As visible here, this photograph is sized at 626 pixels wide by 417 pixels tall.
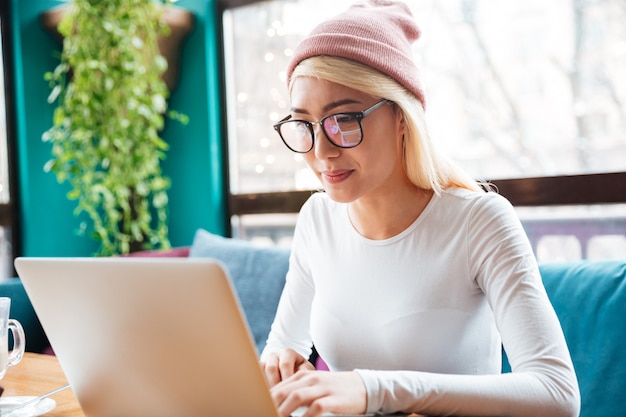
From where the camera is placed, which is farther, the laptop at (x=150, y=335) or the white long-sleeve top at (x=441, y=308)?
the white long-sleeve top at (x=441, y=308)

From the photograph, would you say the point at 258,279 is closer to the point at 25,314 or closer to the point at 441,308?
the point at 25,314

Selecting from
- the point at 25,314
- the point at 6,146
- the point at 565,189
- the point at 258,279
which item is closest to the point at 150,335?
the point at 258,279

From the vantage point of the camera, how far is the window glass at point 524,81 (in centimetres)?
248

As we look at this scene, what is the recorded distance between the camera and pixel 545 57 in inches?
104

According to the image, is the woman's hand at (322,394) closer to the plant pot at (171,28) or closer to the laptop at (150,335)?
the laptop at (150,335)

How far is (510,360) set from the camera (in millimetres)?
1117

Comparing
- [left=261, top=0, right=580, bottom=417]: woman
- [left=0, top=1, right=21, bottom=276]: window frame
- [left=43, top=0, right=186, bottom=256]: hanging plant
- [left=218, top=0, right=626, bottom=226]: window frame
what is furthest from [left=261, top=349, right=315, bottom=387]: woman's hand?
[left=0, top=1, right=21, bottom=276]: window frame

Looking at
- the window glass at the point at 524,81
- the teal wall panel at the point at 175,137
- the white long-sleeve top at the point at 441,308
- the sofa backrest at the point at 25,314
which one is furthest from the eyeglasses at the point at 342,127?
the teal wall panel at the point at 175,137

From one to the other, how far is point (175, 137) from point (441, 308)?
269 centimetres

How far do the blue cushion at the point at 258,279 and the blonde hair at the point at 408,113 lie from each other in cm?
115

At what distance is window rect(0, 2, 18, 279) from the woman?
2.64 meters

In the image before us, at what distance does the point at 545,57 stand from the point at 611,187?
551 mm

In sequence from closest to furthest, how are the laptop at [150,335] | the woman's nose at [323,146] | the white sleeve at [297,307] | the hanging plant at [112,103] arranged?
the laptop at [150,335]
the woman's nose at [323,146]
the white sleeve at [297,307]
the hanging plant at [112,103]

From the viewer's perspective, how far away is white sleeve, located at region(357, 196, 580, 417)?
937 millimetres
